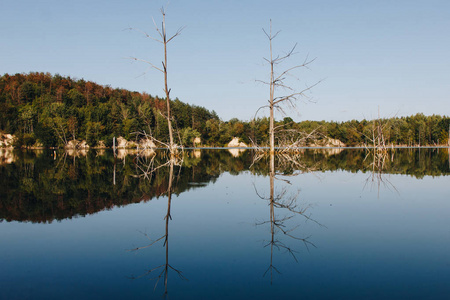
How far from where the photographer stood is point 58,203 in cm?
735

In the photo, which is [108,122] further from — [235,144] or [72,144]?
[235,144]

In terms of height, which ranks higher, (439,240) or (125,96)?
(125,96)

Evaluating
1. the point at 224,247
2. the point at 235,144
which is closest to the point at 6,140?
the point at 235,144

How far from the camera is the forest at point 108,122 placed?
76375mm

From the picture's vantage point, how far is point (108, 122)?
286ft

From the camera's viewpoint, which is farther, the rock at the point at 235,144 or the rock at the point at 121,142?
the rock at the point at 235,144

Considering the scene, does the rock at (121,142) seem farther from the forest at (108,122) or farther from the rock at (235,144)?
the rock at (235,144)

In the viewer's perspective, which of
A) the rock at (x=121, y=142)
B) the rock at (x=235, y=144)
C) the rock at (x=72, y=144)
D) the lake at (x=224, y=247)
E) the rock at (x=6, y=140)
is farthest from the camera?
the rock at (x=235, y=144)

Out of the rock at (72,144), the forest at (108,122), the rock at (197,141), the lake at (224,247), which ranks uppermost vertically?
the forest at (108,122)

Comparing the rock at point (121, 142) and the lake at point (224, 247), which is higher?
the rock at point (121, 142)

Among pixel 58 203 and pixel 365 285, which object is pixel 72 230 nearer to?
pixel 58 203

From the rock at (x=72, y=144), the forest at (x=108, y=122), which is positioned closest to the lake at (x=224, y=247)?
the forest at (x=108, y=122)

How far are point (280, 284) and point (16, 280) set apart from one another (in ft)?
8.46

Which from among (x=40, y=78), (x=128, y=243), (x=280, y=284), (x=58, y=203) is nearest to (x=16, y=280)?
(x=128, y=243)
